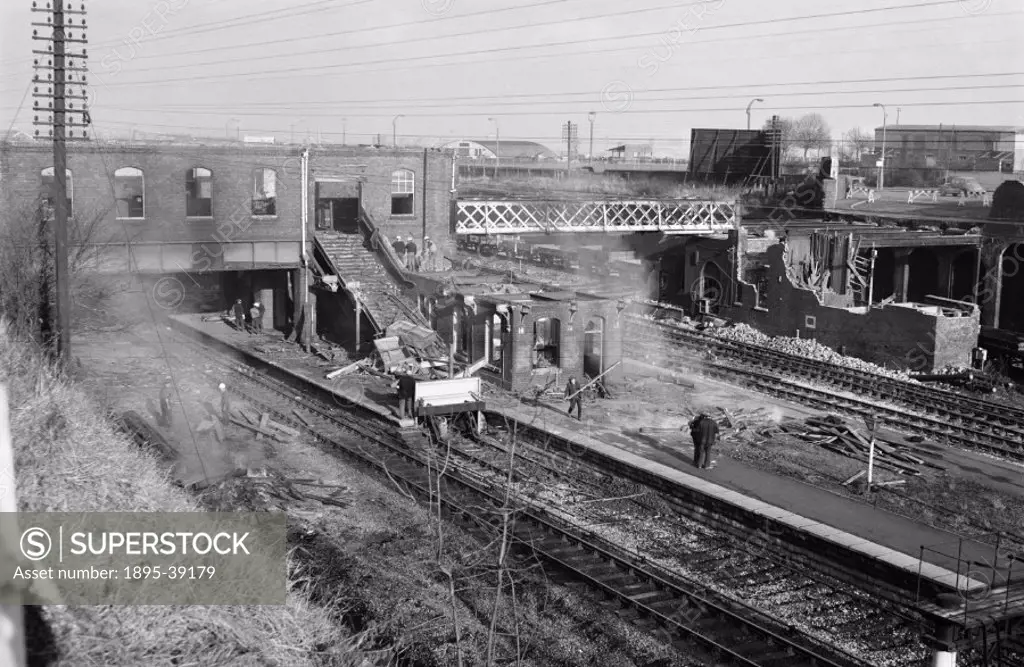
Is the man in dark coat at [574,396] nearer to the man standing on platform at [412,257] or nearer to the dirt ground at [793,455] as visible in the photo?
the dirt ground at [793,455]

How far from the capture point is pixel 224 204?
31406 mm

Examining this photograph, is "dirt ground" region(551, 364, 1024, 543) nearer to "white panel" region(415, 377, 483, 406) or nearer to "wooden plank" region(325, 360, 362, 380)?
"white panel" region(415, 377, 483, 406)

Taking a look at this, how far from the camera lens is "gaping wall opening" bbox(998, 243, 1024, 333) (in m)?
35.5

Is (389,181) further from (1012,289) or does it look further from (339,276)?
(1012,289)

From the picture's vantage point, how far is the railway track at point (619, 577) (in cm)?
1216

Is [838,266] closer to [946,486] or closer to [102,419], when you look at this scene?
[946,486]

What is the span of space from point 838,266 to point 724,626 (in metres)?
23.9

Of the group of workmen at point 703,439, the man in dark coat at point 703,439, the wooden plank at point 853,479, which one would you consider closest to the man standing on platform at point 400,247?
the group of workmen at point 703,439

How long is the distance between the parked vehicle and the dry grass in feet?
40.4

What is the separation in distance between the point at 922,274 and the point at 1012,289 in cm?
347

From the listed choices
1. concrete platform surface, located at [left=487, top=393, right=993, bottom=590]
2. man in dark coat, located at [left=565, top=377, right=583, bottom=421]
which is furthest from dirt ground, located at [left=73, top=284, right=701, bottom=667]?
man in dark coat, located at [left=565, top=377, right=583, bottom=421]

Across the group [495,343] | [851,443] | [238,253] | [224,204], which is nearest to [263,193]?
[224,204]

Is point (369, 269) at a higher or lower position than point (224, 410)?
higher

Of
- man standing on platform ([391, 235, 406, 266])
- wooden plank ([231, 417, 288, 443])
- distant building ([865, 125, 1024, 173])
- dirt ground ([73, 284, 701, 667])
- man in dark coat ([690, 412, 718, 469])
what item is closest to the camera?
dirt ground ([73, 284, 701, 667])
